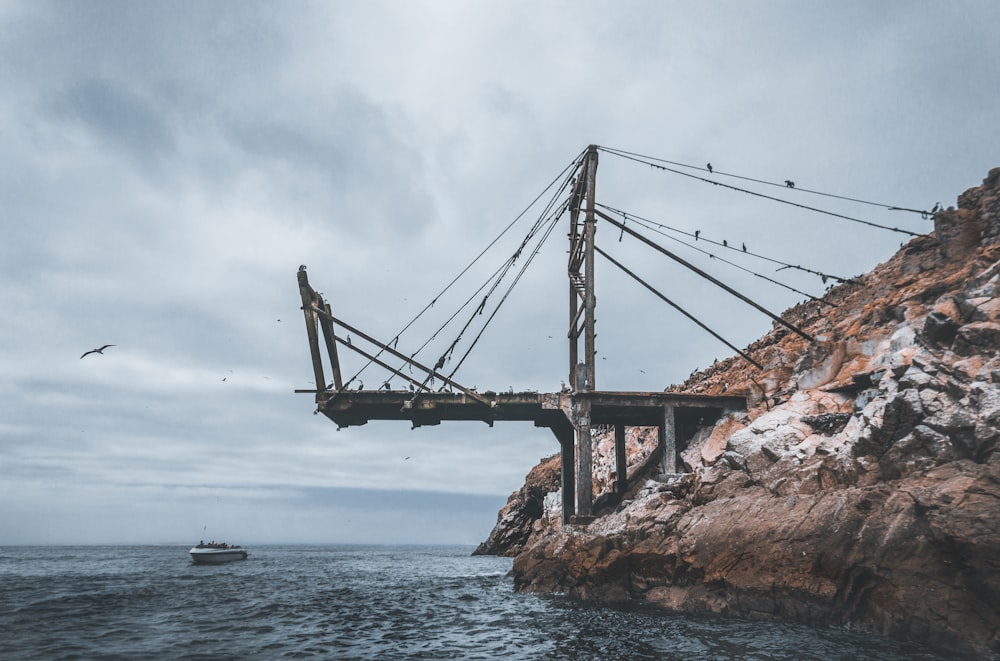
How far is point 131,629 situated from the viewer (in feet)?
68.8

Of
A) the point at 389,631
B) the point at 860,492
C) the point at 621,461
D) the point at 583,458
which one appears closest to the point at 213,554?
the point at 621,461

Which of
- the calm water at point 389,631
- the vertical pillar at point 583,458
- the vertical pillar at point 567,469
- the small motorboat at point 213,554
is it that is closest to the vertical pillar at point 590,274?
the vertical pillar at point 583,458

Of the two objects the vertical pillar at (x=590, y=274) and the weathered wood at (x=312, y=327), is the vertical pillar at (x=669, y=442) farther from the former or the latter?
the weathered wood at (x=312, y=327)

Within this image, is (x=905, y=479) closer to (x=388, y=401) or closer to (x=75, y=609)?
(x=388, y=401)

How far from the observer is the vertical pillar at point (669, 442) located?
1219 inches

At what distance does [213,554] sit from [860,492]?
65.9 metres

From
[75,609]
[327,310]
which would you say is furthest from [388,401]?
[75,609]

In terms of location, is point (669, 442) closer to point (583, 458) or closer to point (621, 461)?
point (583, 458)

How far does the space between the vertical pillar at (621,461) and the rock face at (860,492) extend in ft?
11.7

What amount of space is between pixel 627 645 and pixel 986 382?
1361 cm

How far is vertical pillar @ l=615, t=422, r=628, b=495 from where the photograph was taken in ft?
116

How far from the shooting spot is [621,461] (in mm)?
36594

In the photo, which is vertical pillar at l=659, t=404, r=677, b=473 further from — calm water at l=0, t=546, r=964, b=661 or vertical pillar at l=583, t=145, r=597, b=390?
calm water at l=0, t=546, r=964, b=661

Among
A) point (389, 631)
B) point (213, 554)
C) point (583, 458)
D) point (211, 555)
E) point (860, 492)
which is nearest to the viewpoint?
point (860, 492)
